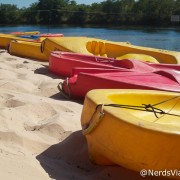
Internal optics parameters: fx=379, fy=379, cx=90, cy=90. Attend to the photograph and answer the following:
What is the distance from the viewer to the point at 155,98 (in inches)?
91.2

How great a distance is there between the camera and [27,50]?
580cm

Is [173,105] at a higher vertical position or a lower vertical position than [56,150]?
higher

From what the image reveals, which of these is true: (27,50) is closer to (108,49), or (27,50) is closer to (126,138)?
(108,49)

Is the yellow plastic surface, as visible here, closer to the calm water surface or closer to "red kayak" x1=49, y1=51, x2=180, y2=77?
"red kayak" x1=49, y1=51, x2=180, y2=77

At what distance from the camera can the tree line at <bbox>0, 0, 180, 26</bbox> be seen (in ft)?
99.9

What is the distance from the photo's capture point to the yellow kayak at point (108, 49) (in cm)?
495

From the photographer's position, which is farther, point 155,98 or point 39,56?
point 39,56

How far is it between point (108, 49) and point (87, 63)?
1.65 m

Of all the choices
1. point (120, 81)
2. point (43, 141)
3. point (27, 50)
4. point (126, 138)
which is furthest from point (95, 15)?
point (126, 138)

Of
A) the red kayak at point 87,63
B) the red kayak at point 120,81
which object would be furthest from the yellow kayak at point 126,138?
the red kayak at point 87,63

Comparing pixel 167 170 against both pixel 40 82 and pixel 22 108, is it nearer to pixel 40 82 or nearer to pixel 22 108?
pixel 22 108

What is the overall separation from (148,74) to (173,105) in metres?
0.97

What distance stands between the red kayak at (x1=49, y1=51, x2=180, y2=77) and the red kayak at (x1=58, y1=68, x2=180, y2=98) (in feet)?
1.18

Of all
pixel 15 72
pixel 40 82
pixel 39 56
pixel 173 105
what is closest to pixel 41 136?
pixel 173 105
